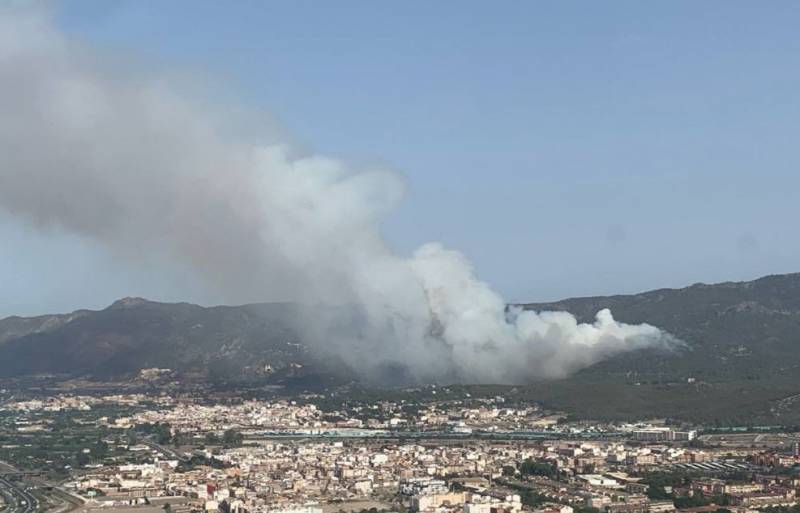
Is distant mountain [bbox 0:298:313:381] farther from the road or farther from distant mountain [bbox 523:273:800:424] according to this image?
the road

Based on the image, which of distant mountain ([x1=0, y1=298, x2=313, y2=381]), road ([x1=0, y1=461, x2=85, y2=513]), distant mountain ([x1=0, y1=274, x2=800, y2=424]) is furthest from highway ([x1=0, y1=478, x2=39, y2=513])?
distant mountain ([x1=0, y1=298, x2=313, y2=381])

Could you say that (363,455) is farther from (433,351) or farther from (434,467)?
(433,351)

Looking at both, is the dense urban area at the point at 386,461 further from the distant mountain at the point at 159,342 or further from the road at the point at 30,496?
the distant mountain at the point at 159,342

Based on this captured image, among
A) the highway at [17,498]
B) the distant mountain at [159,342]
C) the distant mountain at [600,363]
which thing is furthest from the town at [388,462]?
the distant mountain at [159,342]

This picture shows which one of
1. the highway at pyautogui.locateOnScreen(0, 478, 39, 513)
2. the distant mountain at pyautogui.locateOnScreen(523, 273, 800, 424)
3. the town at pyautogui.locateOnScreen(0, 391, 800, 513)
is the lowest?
the highway at pyautogui.locateOnScreen(0, 478, 39, 513)

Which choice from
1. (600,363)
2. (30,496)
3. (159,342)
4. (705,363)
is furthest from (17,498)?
(159,342)

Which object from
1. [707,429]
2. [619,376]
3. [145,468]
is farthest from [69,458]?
[619,376]

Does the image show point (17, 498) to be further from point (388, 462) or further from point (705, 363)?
point (705, 363)
